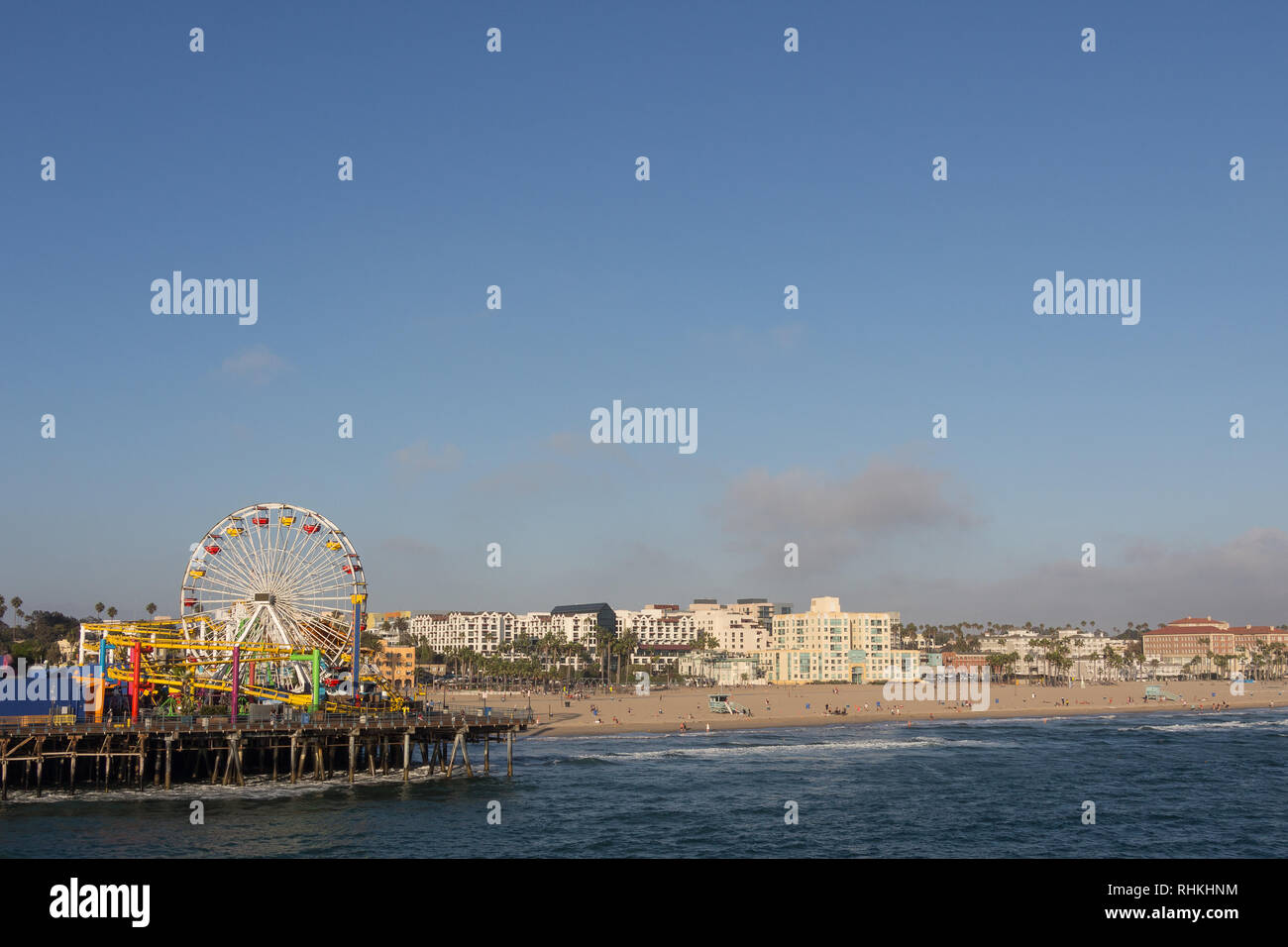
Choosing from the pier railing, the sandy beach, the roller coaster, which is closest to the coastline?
the sandy beach

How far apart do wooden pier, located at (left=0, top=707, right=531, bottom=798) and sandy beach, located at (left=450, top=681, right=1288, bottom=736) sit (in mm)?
35104

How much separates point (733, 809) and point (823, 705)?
95185mm

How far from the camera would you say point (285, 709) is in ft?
233

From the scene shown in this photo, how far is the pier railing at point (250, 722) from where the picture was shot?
192 ft

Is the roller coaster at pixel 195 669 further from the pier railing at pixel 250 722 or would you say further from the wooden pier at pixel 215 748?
the wooden pier at pixel 215 748

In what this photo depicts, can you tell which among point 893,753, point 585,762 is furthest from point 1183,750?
point 585,762

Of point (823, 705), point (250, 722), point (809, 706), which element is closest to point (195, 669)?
point (250, 722)

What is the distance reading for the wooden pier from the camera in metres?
58.6

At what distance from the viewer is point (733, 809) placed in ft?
181

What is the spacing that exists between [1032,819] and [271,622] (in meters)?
52.6

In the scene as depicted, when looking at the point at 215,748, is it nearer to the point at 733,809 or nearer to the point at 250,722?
the point at 250,722

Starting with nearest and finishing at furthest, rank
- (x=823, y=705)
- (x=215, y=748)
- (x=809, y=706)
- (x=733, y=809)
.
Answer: (x=733, y=809) < (x=215, y=748) < (x=809, y=706) < (x=823, y=705)

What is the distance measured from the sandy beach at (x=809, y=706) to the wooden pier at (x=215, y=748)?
1382 inches

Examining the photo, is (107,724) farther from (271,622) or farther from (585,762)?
(585,762)
